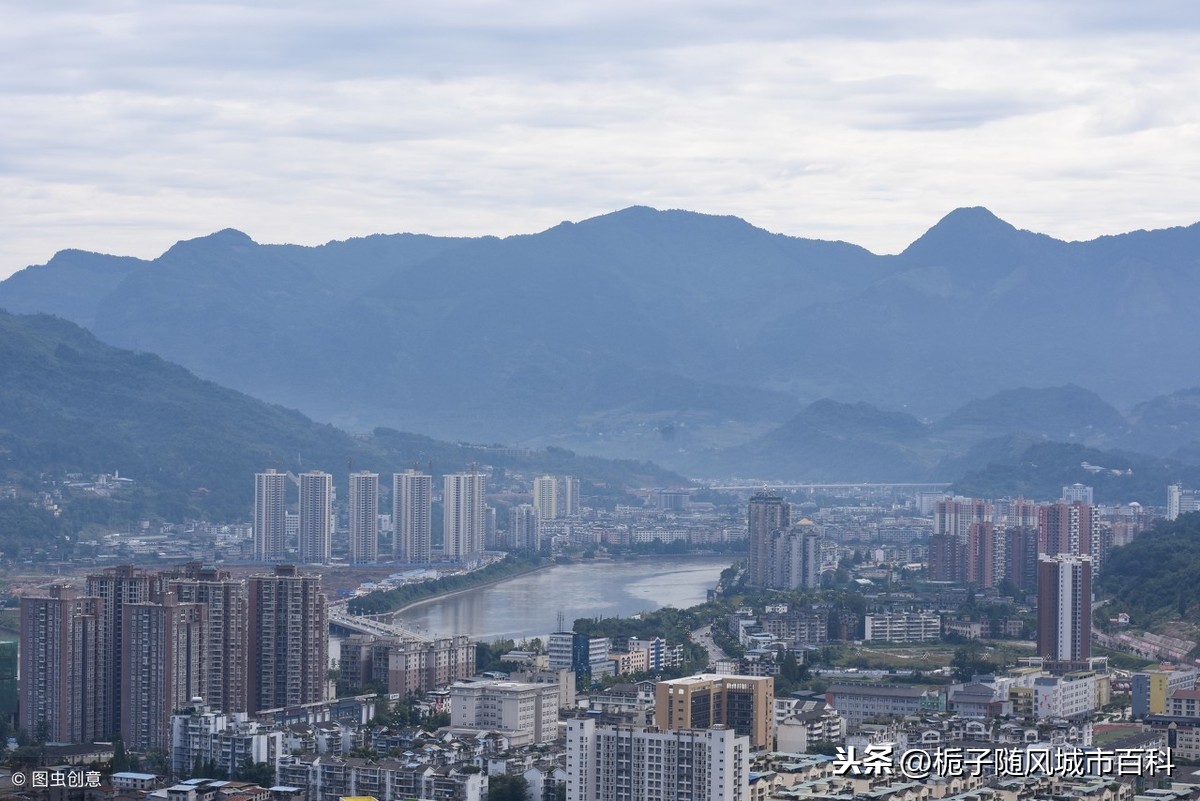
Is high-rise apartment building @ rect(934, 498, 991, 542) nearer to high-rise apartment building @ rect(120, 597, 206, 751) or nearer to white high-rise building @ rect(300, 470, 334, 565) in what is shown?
white high-rise building @ rect(300, 470, 334, 565)

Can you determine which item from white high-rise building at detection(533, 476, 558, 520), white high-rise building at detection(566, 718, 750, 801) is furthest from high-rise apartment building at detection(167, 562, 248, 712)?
white high-rise building at detection(533, 476, 558, 520)

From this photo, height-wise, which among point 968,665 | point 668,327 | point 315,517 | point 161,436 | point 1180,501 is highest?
point 668,327

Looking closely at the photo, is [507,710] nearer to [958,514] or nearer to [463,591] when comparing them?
[463,591]

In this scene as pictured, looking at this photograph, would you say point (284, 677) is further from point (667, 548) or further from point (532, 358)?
point (532, 358)

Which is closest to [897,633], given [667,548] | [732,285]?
[667,548]

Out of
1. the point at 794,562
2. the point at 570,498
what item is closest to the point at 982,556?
the point at 794,562

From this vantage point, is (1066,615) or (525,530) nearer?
(1066,615)

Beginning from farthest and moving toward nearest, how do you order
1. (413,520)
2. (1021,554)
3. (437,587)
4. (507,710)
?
1. (413,520)
2. (437,587)
3. (1021,554)
4. (507,710)

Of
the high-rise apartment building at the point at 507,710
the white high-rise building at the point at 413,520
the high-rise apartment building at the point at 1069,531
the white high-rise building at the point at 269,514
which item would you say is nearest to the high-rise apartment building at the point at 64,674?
the high-rise apartment building at the point at 507,710
